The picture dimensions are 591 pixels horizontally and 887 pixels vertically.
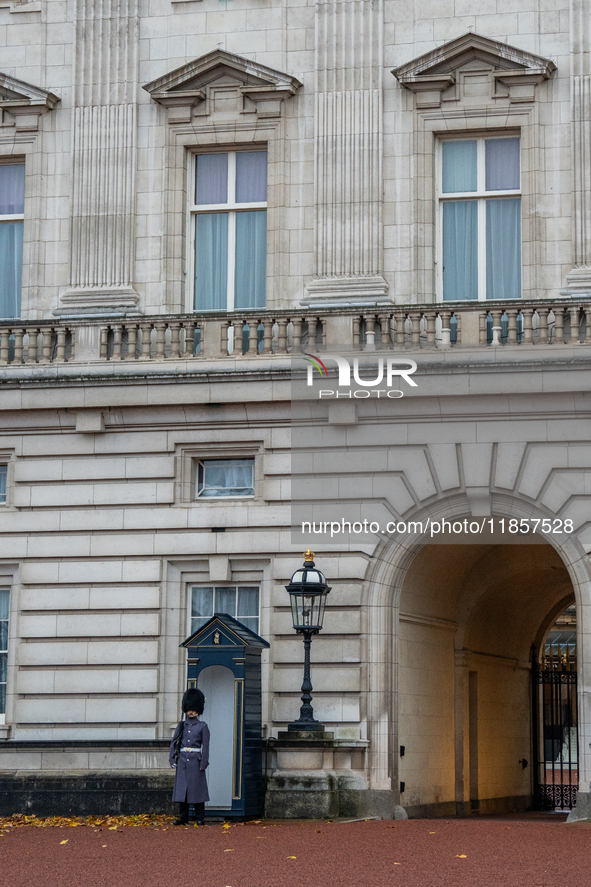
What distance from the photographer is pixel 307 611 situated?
59.9 ft

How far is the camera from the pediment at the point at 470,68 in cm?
1944

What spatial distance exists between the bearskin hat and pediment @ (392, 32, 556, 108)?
26.6ft

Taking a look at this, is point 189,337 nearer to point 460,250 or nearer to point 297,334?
point 297,334

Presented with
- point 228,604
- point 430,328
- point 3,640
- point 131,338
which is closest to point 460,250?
point 430,328

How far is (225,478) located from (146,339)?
206 centimetres

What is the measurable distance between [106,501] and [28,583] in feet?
4.78

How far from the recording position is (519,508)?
18531 mm

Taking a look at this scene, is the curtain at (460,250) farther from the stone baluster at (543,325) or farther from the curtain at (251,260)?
the curtain at (251,260)

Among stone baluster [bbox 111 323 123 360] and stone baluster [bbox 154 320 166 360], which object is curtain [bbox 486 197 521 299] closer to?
stone baluster [bbox 154 320 166 360]

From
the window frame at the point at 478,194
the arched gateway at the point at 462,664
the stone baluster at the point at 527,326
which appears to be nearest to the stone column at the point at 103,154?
the window frame at the point at 478,194

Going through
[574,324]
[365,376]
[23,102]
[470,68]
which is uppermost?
[470,68]

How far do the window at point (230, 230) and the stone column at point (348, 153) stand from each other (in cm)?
104

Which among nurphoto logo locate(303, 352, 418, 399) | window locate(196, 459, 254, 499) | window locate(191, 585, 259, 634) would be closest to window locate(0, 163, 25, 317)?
window locate(196, 459, 254, 499)

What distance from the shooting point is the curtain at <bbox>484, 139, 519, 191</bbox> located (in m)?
19.8
